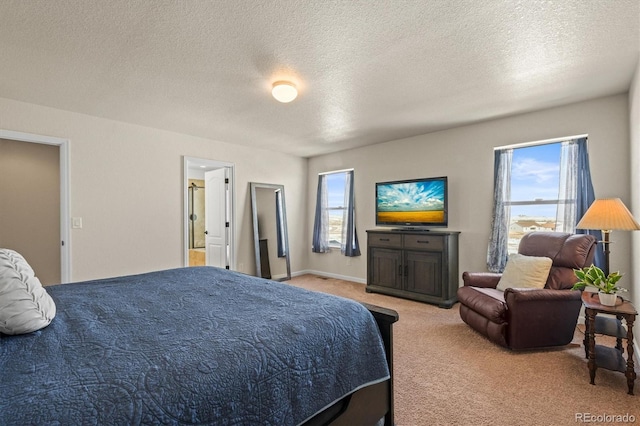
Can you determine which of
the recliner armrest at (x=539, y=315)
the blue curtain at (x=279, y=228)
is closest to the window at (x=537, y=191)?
the recliner armrest at (x=539, y=315)

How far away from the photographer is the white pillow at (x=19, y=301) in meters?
1.22

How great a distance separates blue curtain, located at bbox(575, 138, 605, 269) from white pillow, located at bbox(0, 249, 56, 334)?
180 inches

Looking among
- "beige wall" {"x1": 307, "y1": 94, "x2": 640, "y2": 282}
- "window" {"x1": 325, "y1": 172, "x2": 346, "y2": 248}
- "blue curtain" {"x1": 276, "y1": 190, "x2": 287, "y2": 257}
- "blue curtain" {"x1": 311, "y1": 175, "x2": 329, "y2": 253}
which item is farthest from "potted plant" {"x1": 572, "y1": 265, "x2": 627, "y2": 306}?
"blue curtain" {"x1": 276, "y1": 190, "x2": 287, "y2": 257}

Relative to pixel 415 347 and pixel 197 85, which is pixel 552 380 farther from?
pixel 197 85

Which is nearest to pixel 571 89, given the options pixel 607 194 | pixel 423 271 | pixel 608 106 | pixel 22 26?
pixel 608 106

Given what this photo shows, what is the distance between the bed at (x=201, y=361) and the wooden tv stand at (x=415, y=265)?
2.71 m

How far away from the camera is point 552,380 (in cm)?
227

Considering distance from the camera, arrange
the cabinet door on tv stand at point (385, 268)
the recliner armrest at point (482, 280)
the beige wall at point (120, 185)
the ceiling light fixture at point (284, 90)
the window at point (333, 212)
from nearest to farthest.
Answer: the ceiling light fixture at point (284, 90) → the recliner armrest at point (482, 280) → the beige wall at point (120, 185) → the cabinet door on tv stand at point (385, 268) → the window at point (333, 212)

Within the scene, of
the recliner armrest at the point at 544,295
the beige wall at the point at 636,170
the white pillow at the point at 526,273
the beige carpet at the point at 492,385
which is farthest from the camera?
the white pillow at the point at 526,273

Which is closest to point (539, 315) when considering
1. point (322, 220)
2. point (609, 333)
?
point (609, 333)

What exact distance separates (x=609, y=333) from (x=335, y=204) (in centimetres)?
438

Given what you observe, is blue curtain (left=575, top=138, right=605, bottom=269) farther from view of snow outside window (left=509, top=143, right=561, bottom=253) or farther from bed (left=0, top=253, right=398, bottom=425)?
bed (left=0, top=253, right=398, bottom=425)

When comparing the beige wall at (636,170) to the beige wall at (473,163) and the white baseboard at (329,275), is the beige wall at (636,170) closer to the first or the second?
the beige wall at (473,163)

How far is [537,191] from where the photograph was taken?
150 inches
